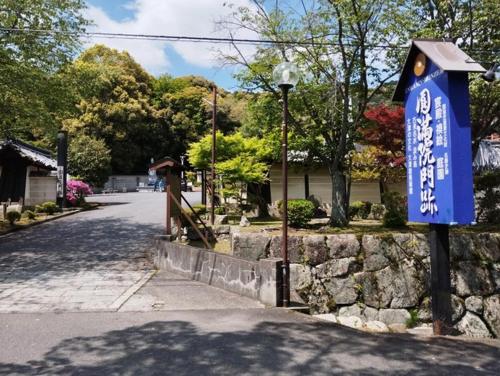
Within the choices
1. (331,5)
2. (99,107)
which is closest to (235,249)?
(331,5)

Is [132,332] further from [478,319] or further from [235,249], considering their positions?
[478,319]

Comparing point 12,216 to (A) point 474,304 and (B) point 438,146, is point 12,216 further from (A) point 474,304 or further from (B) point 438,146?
(B) point 438,146

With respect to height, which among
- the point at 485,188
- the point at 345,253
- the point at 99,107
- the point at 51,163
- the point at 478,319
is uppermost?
the point at 99,107

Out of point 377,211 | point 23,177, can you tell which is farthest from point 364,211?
point 23,177

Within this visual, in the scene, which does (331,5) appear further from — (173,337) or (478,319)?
(173,337)

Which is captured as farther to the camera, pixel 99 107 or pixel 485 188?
pixel 99 107

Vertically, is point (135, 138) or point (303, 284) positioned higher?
point (135, 138)

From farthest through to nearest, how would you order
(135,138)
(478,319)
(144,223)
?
1. (135,138)
2. (144,223)
3. (478,319)

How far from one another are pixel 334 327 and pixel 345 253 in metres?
3.73

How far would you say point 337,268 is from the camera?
10.6m

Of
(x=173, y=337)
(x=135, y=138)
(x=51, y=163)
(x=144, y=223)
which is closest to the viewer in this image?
(x=173, y=337)

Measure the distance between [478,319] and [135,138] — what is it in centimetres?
4696

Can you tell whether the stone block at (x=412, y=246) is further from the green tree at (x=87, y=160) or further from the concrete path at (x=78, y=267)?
the green tree at (x=87, y=160)

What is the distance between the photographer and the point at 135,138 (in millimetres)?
52438
